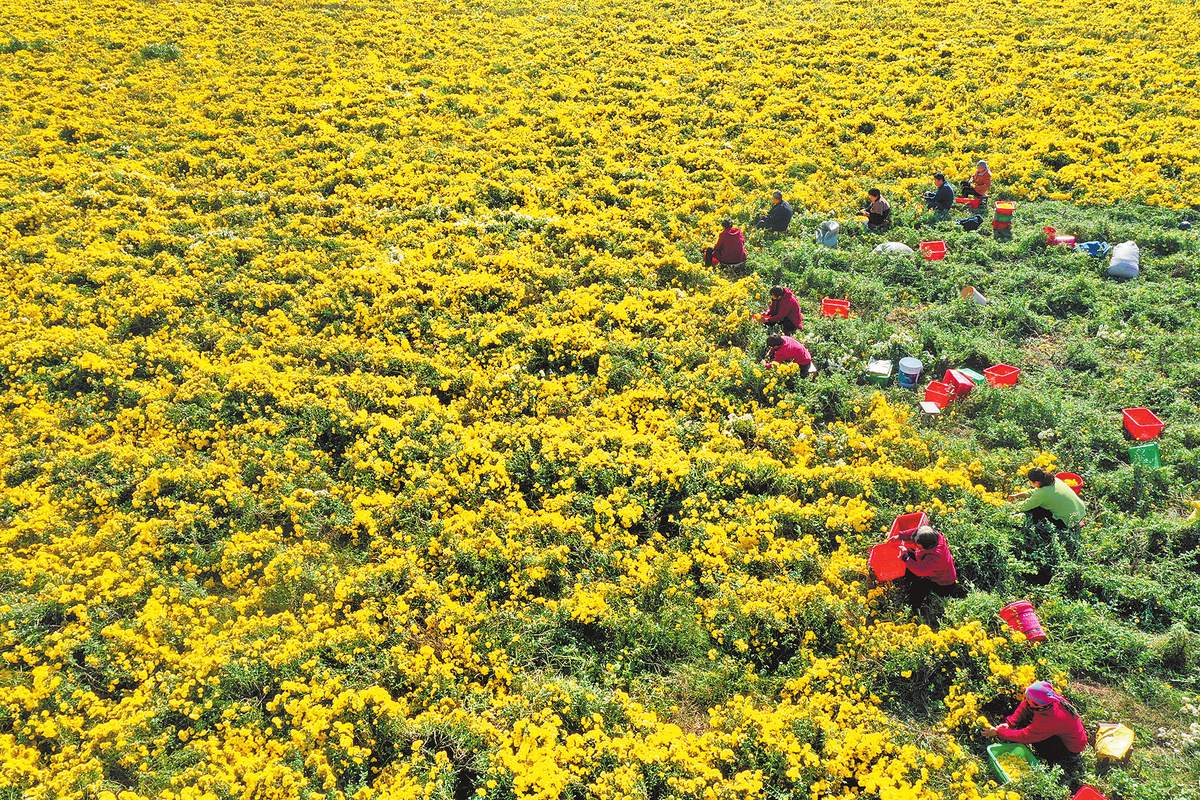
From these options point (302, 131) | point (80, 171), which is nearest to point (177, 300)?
point (80, 171)

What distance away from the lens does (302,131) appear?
65.2 feet

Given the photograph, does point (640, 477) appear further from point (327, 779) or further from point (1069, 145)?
point (1069, 145)

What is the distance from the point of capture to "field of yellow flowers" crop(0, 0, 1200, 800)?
742 centimetres

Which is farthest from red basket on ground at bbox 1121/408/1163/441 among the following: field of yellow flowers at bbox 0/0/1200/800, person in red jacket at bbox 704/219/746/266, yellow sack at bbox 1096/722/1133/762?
person in red jacket at bbox 704/219/746/266

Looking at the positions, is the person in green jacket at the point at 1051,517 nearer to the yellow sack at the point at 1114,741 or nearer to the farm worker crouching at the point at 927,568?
the farm worker crouching at the point at 927,568

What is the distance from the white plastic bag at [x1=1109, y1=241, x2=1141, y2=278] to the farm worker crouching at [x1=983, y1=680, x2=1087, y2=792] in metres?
9.85

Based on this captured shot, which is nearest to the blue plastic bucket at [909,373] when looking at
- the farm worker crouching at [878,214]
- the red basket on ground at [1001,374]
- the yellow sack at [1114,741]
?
the red basket on ground at [1001,374]

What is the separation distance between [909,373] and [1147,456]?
3295 mm

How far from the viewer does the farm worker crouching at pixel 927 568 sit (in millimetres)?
8445

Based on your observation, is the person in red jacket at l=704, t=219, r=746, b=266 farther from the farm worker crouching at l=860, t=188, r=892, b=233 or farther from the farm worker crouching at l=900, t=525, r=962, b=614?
the farm worker crouching at l=900, t=525, r=962, b=614

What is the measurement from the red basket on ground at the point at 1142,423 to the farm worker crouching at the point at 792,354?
441 centimetres

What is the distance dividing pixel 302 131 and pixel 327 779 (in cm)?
1774

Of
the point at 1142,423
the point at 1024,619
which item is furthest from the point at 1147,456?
the point at 1024,619

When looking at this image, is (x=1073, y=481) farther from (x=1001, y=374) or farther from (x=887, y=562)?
(x=887, y=562)
